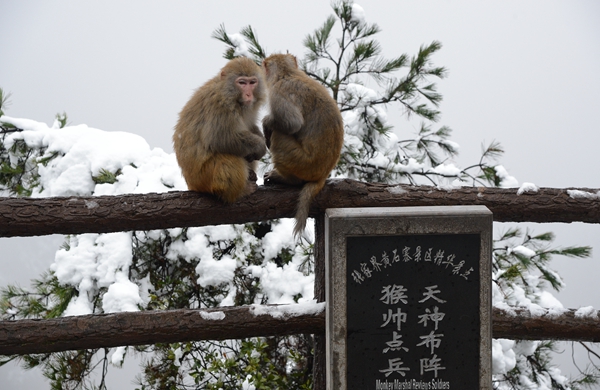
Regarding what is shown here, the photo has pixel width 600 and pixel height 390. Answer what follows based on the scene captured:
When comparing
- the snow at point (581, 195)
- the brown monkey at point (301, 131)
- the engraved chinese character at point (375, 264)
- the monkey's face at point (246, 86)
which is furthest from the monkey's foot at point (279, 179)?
the snow at point (581, 195)

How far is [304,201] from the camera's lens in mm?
2857

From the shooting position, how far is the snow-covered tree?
374 cm

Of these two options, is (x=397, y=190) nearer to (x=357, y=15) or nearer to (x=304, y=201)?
(x=304, y=201)

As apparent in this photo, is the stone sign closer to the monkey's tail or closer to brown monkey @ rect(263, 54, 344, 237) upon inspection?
the monkey's tail

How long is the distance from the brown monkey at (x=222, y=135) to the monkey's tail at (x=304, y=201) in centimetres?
28

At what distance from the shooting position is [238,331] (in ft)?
9.55

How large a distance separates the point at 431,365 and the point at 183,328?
126cm

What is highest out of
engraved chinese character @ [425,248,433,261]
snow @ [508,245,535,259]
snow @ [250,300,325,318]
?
snow @ [508,245,535,259]

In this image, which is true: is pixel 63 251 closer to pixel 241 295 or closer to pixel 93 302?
pixel 93 302

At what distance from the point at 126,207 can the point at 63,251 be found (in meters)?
1.37

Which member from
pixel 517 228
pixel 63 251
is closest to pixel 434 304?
pixel 517 228

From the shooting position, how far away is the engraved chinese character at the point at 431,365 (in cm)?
262

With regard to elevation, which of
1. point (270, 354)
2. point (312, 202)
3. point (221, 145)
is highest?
point (221, 145)

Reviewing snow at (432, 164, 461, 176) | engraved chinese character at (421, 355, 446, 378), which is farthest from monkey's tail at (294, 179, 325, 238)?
snow at (432, 164, 461, 176)
